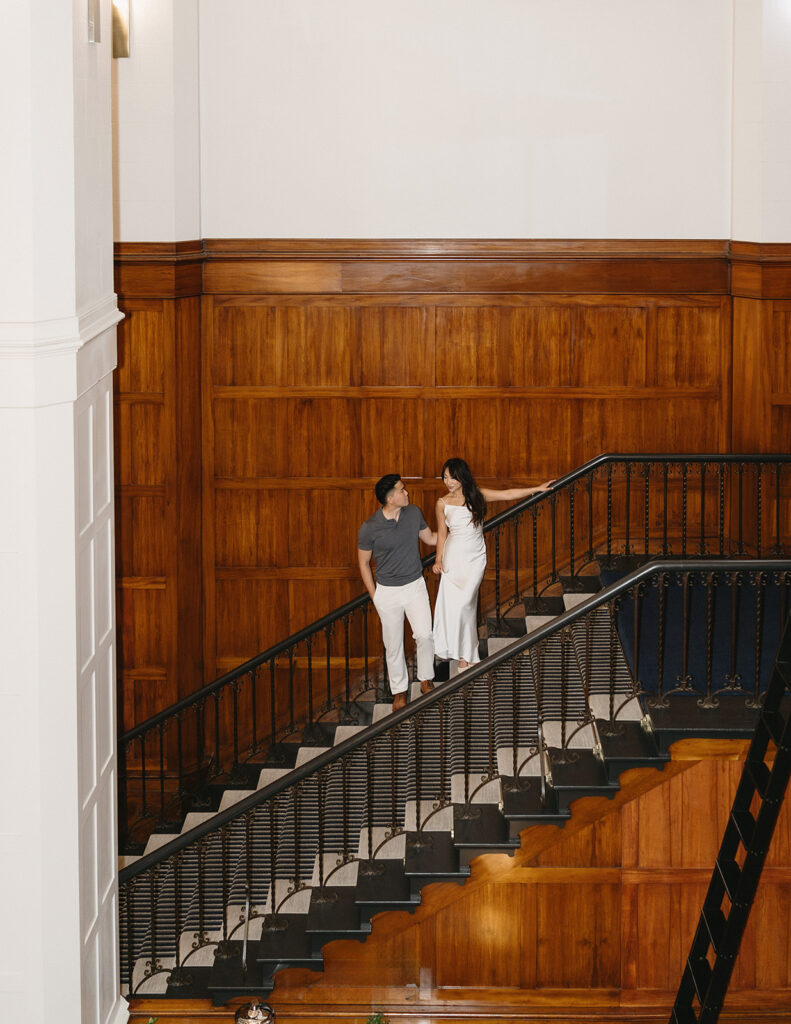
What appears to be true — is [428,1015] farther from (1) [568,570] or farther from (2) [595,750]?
(1) [568,570]

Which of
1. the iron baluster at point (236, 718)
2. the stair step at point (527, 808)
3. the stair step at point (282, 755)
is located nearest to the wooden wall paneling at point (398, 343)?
the iron baluster at point (236, 718)

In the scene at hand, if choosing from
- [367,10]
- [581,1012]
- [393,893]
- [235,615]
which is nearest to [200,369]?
[235,615]

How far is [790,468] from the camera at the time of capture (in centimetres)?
1041

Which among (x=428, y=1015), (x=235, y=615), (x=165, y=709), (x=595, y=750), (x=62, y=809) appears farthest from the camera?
(x=235, y=615)

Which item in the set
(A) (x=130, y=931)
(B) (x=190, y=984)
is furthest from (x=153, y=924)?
(B) (x=190, y=984)

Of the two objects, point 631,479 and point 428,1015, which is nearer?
point 428,1015

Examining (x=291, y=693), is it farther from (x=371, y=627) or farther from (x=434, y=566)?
(x=434, y=566)

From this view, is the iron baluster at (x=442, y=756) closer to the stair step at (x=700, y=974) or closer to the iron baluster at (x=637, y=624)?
the iron baluster at (x=637, y=624)

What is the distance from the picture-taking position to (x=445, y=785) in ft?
27.8

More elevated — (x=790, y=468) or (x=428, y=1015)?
(x=790, y=468)

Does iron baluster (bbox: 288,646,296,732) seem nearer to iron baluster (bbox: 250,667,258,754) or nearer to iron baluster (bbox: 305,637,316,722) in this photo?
iron baluster (bbox: 305,637,316,722)

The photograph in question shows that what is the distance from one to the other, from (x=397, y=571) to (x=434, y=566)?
24 centimetres

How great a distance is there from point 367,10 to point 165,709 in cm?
526

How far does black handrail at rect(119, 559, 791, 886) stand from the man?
1366mm
